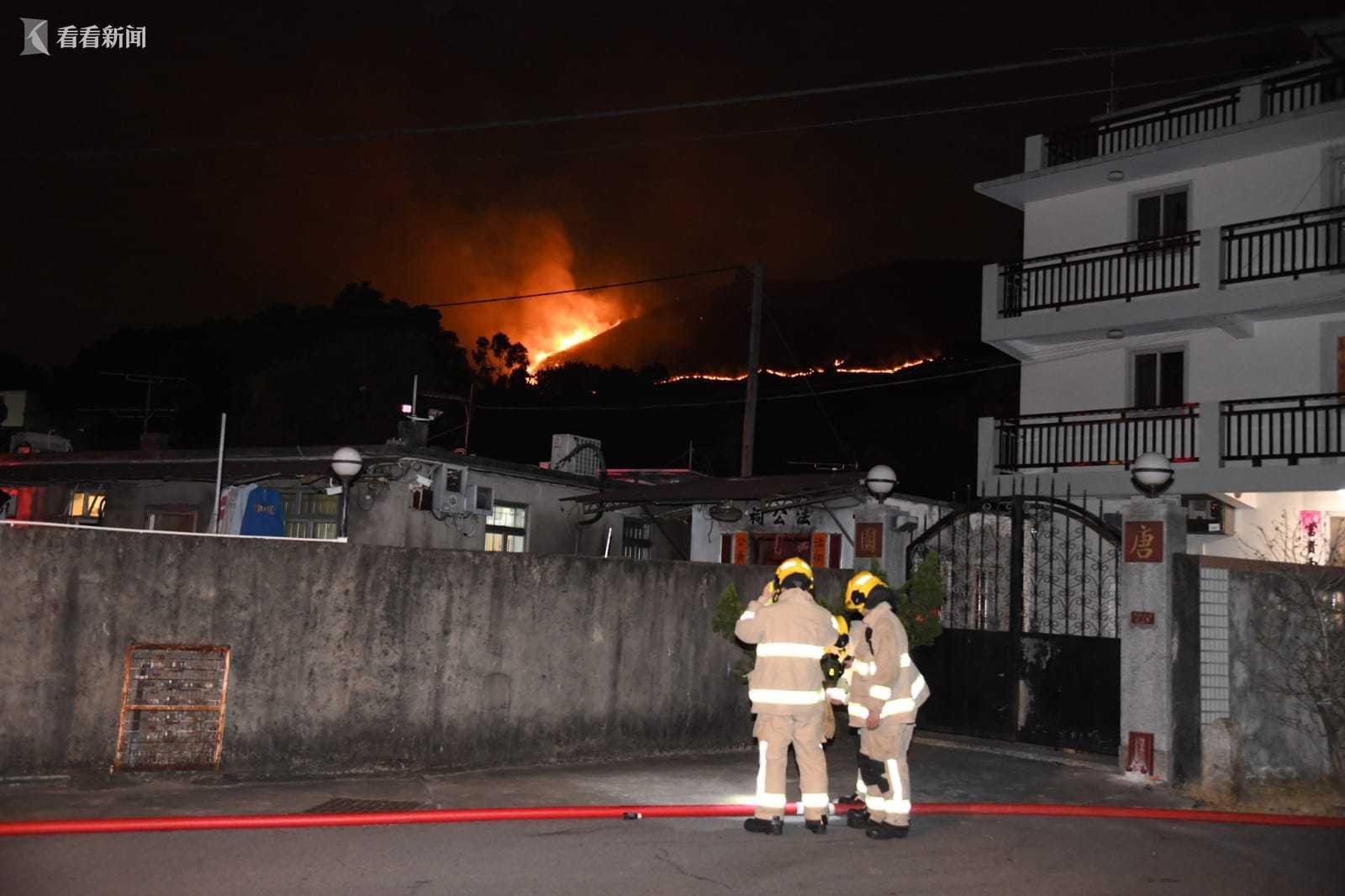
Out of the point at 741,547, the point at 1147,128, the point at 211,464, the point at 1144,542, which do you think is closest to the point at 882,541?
the point at 1144,542

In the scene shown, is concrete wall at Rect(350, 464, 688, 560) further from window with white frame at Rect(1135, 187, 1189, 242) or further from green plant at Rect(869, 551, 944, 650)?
window with white frame at Rect(1135, 187, 1189, 242)

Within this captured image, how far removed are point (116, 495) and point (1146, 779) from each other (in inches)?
683

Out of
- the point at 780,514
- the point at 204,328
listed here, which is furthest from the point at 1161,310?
the point at 204,328

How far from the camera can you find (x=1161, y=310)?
2016 centimetres

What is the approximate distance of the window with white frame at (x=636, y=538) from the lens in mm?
21962

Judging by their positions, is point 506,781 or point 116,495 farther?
point 116,495

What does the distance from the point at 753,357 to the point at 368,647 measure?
44.0 ft

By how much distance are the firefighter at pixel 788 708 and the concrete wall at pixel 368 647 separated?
11.1 ft

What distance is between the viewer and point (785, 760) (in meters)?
8.09

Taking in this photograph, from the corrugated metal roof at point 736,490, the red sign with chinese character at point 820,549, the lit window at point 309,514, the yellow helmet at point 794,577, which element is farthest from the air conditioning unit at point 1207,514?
the lit window at point 309,514

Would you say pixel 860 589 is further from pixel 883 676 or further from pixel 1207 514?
pixel 1207 514

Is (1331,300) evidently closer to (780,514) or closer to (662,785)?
(780,514)

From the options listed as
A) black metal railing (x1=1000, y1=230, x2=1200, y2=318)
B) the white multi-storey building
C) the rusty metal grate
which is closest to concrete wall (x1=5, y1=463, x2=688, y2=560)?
the white multi-storey building

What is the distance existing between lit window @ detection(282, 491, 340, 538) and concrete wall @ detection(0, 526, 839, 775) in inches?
355
